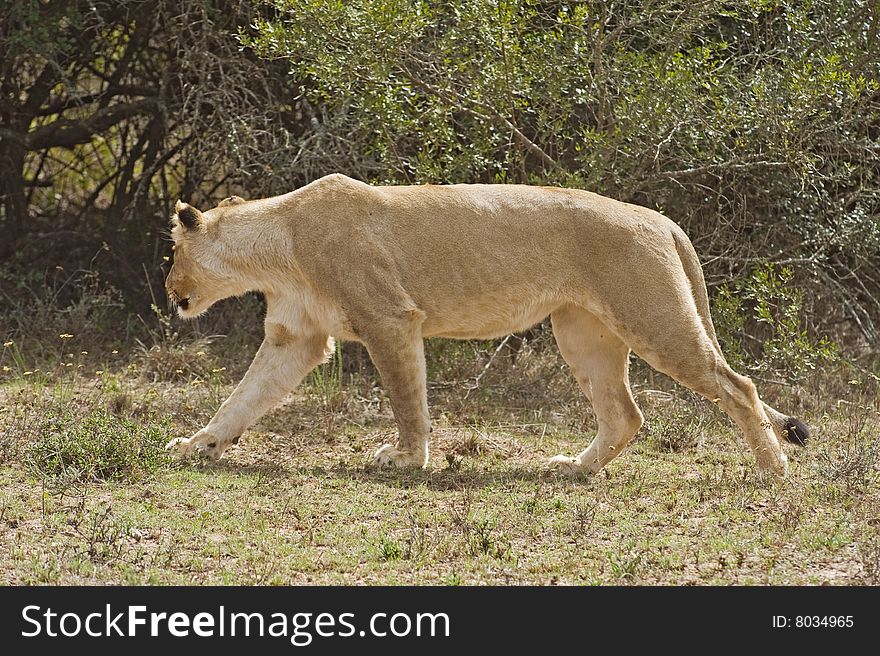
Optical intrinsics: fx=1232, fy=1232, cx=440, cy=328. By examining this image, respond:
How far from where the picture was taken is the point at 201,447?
6621mm

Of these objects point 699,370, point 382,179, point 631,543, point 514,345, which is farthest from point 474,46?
point 631,543

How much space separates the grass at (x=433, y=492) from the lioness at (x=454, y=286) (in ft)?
1.23

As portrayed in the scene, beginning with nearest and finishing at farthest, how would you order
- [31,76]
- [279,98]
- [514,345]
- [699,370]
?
[699,370]
[514,345]
[279,98]
[31,76]

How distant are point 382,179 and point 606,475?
10.1 feet

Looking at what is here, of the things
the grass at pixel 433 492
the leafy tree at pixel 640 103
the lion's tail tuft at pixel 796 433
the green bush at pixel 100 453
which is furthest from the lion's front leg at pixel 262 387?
the lion's tail tuft at pixel 796 433

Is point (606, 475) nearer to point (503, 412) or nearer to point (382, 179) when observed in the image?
point (503, 412)

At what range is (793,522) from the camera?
17.7 feet

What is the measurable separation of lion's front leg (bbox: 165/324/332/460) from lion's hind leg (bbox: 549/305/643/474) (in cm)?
135

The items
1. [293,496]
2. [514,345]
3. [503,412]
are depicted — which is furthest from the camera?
[514,345]

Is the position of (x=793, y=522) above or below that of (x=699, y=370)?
below

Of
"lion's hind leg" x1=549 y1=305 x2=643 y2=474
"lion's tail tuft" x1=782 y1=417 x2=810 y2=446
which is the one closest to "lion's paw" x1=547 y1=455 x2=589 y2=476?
"lion's hind leg" x1=549 y1=305 x2=643 y2=474

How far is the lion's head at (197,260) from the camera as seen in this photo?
6.77 metres

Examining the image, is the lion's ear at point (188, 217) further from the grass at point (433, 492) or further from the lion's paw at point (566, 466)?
the lion's paw at point (566, 466)

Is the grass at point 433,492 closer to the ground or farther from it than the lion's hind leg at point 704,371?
closer to the ground
